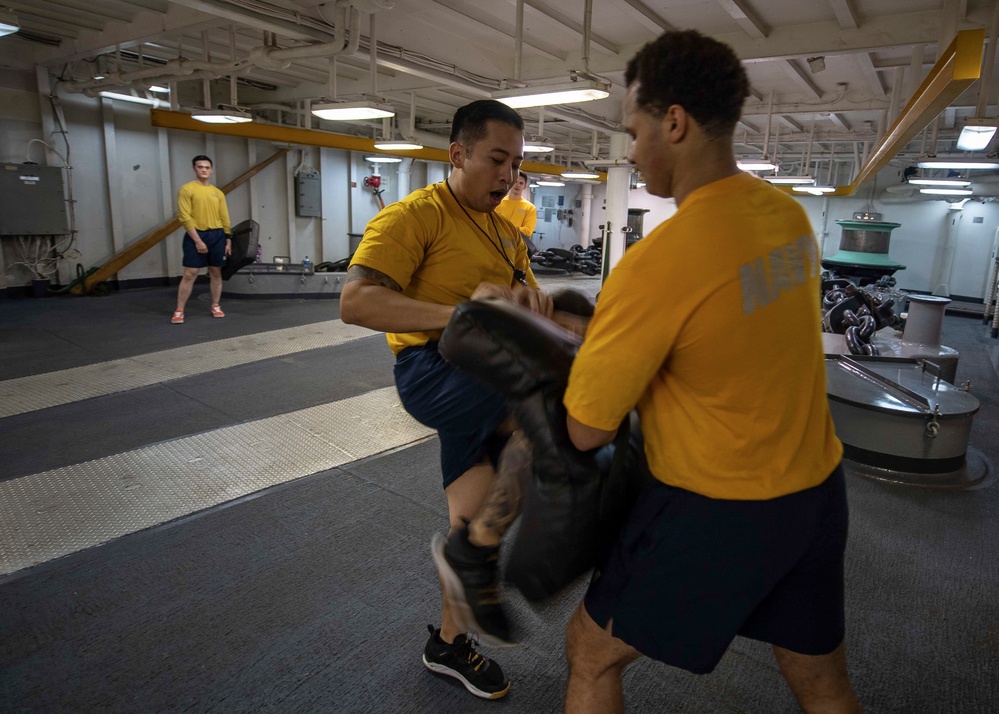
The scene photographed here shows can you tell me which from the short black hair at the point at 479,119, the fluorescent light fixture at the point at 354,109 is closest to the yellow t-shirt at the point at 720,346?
the short black hair at the point at 479,119

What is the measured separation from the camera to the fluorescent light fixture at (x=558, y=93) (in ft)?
16.4

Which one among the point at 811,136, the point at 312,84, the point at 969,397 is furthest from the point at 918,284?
the point at 312,84

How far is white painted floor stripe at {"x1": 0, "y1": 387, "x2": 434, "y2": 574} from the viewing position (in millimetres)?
2828

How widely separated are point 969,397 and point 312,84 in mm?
10864

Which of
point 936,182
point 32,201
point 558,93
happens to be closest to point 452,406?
point 558,93

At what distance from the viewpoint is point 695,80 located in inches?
41.3

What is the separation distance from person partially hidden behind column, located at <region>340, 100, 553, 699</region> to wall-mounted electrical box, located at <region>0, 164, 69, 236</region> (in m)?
9.60

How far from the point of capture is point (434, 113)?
1374 cm

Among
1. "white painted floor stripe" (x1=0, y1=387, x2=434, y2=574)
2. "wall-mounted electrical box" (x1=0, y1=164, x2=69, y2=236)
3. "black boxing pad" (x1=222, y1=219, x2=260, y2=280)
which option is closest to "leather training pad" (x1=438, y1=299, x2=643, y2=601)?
"white painted floor stripe" (x1=0, y1=387, x2=434, y2=574)

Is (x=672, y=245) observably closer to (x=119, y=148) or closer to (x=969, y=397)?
(x=969, y=397)

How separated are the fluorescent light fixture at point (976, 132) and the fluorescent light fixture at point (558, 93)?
268cm

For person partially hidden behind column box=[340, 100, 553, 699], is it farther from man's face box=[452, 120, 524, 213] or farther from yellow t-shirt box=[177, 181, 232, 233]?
yellow t-shirt box=[177, 181, 232, 233]

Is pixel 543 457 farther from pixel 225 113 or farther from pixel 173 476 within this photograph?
pixel 225 113

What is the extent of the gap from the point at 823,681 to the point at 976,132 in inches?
202
